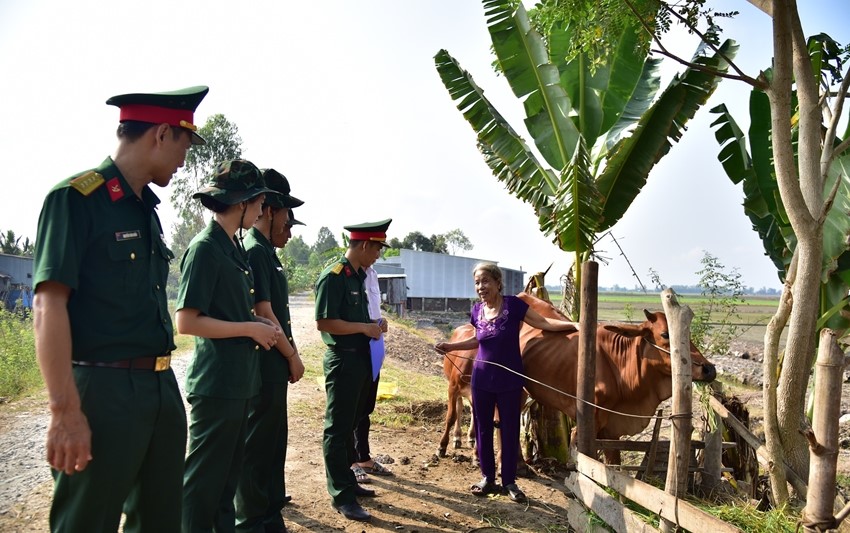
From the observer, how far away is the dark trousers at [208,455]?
304 centimetres

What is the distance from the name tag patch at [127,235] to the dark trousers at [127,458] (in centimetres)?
49

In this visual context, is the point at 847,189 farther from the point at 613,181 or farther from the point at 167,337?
the point at 167,337

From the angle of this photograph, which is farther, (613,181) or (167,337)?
(613,181)

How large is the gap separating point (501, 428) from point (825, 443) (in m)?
2.78

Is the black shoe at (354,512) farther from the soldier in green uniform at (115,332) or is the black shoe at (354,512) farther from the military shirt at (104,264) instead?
the military shirt at (104,264)

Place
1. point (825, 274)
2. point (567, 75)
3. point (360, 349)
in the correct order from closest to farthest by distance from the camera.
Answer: point (360, 349) < point (825, 274) < point (567, 75)

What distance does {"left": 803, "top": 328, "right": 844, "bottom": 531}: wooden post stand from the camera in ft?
9.09

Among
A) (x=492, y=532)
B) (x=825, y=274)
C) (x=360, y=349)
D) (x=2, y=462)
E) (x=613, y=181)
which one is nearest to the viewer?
(x=492, y=532)

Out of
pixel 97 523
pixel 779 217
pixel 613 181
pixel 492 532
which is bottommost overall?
pixel 492 532

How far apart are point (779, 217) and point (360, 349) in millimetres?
4363

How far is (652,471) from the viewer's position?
4.50m

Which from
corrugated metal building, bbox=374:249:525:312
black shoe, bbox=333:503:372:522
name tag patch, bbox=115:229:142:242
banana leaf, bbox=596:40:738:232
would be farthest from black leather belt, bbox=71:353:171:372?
corrugated metal building, bbox=374:249:525:312

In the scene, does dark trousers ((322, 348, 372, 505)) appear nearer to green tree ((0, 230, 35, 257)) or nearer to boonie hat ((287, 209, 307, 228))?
boonie hat ((287, 209, 307, 228))

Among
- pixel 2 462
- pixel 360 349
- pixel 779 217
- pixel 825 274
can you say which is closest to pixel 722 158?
pixel 779 217
